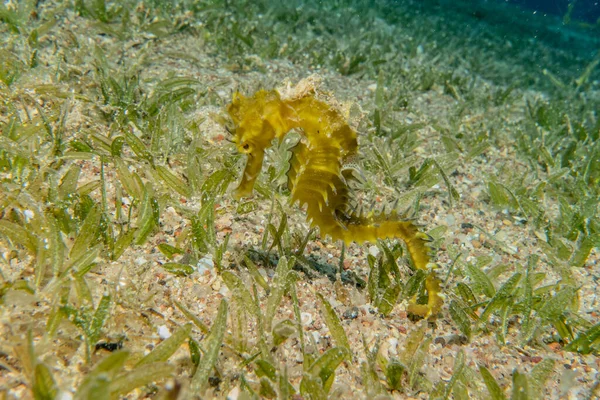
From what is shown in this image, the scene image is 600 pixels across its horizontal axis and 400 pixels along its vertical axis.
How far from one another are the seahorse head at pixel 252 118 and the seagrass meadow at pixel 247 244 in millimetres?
26

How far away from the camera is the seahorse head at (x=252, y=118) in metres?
1.77

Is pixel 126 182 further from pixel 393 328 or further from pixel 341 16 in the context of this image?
pixel 341 16

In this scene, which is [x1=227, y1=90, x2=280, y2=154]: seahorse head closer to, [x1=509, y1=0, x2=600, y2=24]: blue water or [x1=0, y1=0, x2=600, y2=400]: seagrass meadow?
Result: [x1=0, y1=0, x2=600, y2=400]: seagrass meadow

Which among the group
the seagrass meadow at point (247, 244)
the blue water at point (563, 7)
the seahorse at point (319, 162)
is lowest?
the blue water at point (563, 7)

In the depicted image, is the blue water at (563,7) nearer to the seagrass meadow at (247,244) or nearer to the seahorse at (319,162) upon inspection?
the seagrass meadow at (247,244)

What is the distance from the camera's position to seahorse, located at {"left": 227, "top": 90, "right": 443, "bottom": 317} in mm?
1784

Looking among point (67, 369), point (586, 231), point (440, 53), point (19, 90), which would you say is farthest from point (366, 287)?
point (440, 53)

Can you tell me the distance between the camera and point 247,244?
8.09 feet

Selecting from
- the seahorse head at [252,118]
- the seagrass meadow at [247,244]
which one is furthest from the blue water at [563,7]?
the seahorse head at [252,118]

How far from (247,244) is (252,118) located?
946 millimetres

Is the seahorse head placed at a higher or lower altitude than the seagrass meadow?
higher

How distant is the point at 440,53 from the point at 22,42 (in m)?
7.01

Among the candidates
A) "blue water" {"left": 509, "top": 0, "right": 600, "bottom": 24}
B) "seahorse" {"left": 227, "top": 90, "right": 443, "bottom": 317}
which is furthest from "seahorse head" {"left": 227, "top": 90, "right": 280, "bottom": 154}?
"blue water" {"left": 509, "top": 0, "right": 600, "bottom": 24}

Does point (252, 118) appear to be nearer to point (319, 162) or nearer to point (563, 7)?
point (319, 162)
